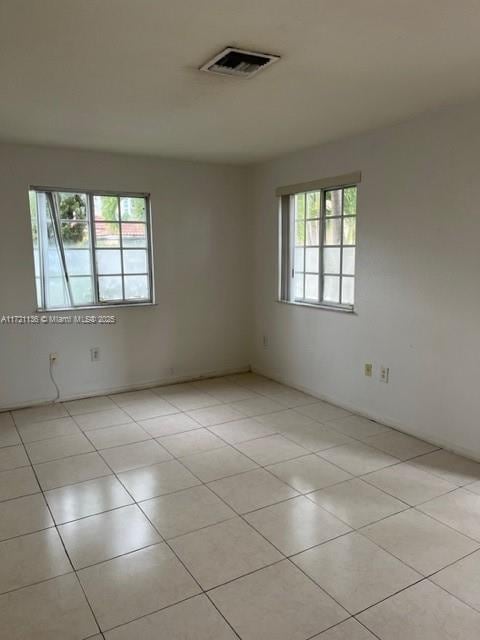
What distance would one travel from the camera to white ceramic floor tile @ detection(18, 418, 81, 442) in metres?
3.49

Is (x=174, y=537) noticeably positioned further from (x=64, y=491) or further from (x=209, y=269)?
(x=209, y=269)

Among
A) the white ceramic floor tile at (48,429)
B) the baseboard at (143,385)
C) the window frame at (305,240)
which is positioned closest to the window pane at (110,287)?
the baseboard at (143,385)

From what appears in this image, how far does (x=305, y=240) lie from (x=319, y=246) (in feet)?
0.70

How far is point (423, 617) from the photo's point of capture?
1.76m

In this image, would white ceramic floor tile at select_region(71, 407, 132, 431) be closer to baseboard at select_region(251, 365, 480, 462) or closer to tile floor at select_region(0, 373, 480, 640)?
tile floor at select_region(0, 373, 480, 640)

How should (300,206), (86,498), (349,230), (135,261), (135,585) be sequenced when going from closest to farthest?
(135,585), (86,498), (349,230), (300,206), (135,261)

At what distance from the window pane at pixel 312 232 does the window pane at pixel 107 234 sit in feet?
5.79

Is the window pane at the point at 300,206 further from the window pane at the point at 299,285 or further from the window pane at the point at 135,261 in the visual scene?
the window pane at the point at 135,261

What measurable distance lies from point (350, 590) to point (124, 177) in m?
3.74

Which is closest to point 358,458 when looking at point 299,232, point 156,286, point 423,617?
point 423,617

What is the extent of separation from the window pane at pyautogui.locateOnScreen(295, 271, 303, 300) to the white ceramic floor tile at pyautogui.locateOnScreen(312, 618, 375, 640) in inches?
123

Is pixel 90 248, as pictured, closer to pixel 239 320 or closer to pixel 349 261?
pixel 239 320

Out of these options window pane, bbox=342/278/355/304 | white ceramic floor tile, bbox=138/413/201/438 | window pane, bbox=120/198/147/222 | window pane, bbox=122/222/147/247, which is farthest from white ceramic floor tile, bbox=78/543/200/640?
window pane, bbox=120/198/147/222

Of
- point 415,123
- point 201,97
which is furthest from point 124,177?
point 415,123
